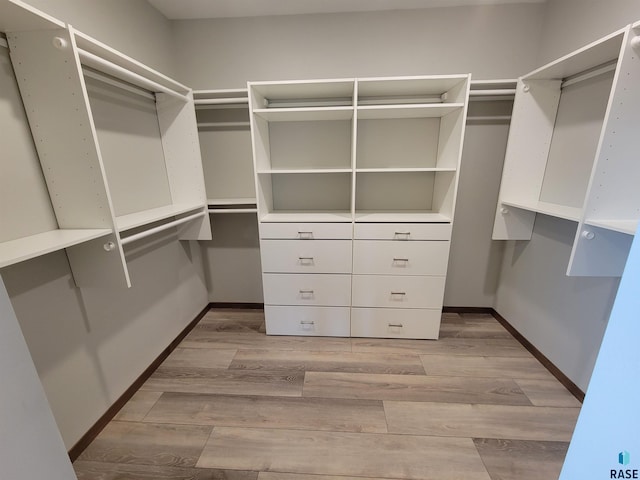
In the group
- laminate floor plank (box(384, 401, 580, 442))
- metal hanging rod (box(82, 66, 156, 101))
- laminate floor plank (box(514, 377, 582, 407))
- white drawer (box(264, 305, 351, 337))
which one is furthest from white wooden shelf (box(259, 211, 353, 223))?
laminate floor plank (box(514, 377, 582, 407))

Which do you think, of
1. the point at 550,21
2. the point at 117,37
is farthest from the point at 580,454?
the point at 117,37

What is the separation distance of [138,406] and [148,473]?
0.46 meters

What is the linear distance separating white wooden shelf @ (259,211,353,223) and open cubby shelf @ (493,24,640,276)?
117cm

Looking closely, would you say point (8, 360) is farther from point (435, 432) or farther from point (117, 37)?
point (117, 37)

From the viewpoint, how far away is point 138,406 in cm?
159

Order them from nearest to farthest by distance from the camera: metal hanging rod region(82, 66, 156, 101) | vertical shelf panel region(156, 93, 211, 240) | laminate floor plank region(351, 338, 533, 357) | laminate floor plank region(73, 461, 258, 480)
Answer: laminate floor plank region(73, 461, 258, 480) → metal hanging rod region(82, 66, 156, 101) → vertical shelf panel region(156, 93, 211, 240) → laminate floor plank region(351, 338, 533, 357)

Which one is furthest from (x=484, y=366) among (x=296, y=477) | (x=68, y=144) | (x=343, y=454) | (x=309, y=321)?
(x=68, y=144)

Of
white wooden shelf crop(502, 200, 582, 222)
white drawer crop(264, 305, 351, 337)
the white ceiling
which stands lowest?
white drawer crop(264, 305, 351, 337)

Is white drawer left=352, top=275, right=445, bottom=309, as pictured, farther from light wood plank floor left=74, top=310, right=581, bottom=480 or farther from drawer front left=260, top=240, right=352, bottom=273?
light wood plank floor left=74, top=310, right=581, bottom=480

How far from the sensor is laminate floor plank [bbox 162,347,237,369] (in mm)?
1930

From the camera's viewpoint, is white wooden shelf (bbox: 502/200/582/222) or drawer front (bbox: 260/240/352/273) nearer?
white wooden shelf (bbox: 502/200/582/222)

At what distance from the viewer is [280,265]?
208 cm

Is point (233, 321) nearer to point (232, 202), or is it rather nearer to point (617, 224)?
point (232, 202)

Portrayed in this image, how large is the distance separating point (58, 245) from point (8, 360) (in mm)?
486
